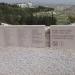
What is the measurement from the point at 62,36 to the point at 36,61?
2473 millimetres

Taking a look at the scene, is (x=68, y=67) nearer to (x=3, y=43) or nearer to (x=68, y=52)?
(x=68, y=52)

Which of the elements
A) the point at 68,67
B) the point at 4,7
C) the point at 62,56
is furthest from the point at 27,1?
the point at 68,67

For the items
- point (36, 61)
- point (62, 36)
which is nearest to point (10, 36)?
point (62, 36)

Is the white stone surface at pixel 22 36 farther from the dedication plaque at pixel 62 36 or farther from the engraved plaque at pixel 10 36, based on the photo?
the dedication plaque at pixel 62 36

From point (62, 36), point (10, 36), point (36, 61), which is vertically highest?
point (62, 36)

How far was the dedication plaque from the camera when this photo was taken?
14141 mm

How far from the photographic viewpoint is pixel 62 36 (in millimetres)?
14219

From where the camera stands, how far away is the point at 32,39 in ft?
47.8

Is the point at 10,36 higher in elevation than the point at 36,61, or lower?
higher

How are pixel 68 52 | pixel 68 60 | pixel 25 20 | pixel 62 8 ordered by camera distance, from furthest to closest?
pixel 62 8, pixel 25 20, pixel 68 52, pixel 68 60

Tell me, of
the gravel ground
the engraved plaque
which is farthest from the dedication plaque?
the engraved plaque

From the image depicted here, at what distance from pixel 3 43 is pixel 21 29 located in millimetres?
1026

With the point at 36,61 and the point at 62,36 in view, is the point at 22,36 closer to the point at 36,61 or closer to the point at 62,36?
the point at 62,36

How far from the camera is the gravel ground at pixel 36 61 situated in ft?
34.3
